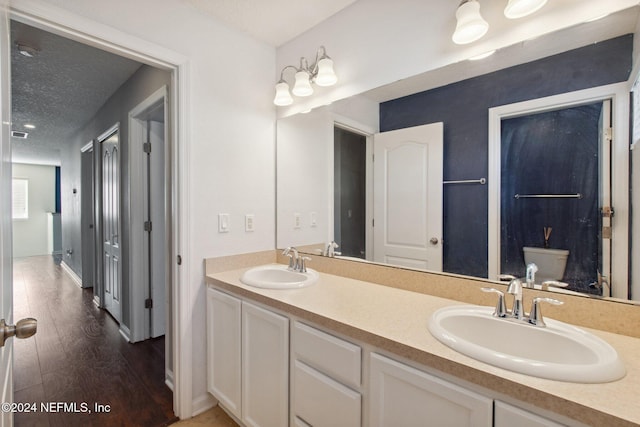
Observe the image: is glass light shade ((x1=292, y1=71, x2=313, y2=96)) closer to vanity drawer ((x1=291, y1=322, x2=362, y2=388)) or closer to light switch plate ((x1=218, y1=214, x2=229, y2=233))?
light switch plate ((x1=218, y1=214, x2=229, y2=233))

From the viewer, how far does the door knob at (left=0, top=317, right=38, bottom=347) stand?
0.65 metres

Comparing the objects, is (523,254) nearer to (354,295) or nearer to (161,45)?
(354,295)

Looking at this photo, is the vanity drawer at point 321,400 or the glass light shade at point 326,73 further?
the glass light shade at point 326,73

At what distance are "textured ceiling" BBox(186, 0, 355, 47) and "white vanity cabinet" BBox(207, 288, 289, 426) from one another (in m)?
1.64

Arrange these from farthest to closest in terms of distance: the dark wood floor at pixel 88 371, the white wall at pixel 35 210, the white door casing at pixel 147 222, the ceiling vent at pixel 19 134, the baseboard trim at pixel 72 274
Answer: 1. the white wall at pixel 35 210
2. the baseboard trim at pixel 72 274
3. the ceiling vent at pixel 19 134
4. the white door casing at pixel 147 222
5. the dark wood floor at pixel 88 371

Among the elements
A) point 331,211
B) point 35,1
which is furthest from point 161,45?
point 331,211

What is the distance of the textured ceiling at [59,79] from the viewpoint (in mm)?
Result: 2074

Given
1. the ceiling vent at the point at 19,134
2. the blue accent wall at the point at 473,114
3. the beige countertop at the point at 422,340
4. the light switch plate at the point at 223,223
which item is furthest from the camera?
the ceiling vent at the point at 19,134

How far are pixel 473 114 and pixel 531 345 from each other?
961 mm

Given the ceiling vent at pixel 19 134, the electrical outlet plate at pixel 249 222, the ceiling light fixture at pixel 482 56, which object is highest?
the ceiling vent at pixel 19 134

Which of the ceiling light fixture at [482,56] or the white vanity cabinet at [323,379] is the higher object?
the ceiling light fixture at [482,56]

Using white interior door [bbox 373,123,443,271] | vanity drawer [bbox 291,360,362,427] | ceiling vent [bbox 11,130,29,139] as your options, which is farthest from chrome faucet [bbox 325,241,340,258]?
ceiling vent [bbox 11,130,29,139]

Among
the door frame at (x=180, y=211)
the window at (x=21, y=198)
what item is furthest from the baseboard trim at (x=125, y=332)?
the window at (x=21, y=198)

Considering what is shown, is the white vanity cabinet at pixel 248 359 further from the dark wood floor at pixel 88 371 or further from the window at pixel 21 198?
the window at pixel 21 198
